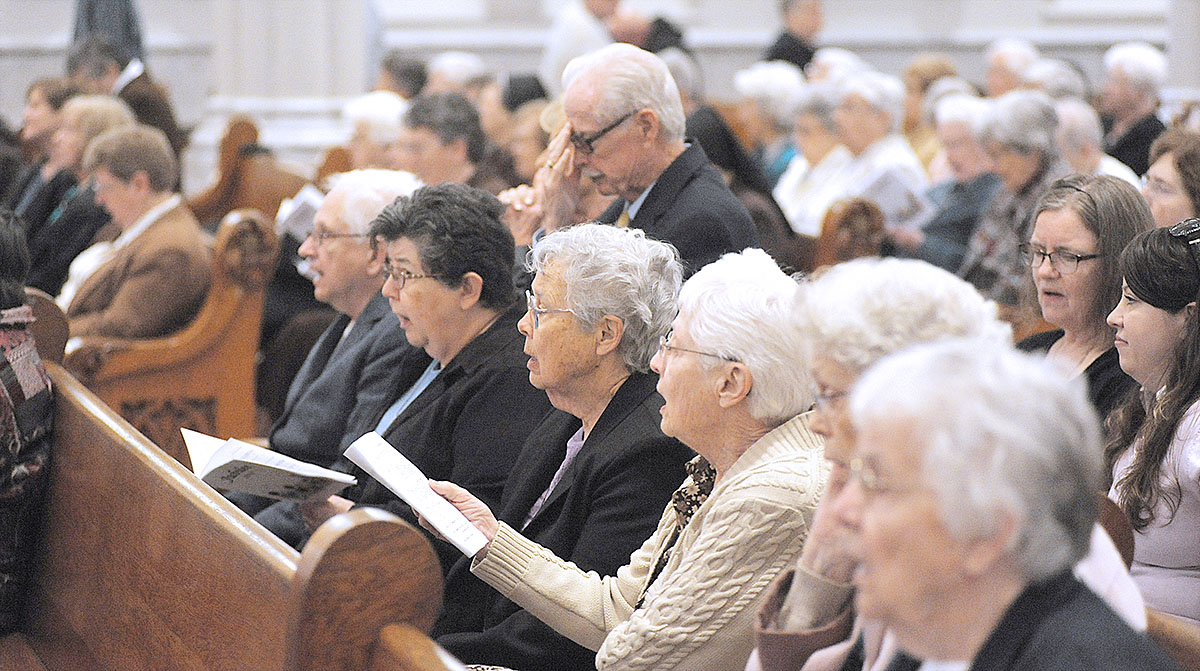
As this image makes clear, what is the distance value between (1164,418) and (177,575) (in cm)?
174

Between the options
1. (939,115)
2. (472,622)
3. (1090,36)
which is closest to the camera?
(472,622)

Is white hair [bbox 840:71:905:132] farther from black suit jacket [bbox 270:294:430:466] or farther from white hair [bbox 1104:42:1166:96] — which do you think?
black suit jacket [bbox 270:294:430:466]

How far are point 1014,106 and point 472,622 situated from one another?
3.44 meters

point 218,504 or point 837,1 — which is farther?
point 837,1

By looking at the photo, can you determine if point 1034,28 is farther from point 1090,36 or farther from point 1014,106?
point 1014,106

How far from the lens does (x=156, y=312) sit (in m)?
5.05

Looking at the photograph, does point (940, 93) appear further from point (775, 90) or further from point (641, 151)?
point (641, 151)

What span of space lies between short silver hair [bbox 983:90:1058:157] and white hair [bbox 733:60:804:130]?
10.8ft

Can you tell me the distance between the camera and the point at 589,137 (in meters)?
3.74

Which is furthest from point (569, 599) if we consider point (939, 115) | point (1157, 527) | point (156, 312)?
point (939, 115)

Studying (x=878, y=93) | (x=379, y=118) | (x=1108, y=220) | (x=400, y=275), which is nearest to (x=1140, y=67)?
(x=878, y=93)

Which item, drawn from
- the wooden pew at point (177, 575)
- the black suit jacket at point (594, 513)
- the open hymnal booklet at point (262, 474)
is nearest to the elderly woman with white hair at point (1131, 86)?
the black suit jacket at point (594, 513)

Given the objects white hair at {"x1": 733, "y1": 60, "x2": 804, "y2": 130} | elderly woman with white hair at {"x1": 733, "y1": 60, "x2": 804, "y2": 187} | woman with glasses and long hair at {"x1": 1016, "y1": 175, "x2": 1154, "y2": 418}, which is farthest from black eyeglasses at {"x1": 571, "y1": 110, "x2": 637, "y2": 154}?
white hair at {"x1": 733, "y1": 60, "x2": 804, "y2": 130}

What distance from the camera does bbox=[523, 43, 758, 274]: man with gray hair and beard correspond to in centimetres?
365
